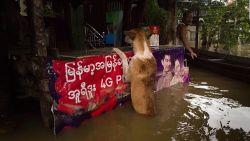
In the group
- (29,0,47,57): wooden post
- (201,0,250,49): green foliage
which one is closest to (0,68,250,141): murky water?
(29,0,47,57): wooden post

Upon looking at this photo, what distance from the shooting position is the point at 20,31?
598cm

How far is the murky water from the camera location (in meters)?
5.19

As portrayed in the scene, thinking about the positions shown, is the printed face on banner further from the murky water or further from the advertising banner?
the advertising banner

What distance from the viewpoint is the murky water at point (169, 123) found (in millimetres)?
5192

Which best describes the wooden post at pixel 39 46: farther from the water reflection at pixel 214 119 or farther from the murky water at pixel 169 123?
the water reflection at pixel 214 119

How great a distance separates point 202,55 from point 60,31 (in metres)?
6.83

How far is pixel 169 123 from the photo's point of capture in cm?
596

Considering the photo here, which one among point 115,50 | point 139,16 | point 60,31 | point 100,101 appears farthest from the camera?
point 139,16

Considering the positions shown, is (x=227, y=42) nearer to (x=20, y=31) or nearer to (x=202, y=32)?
(x=202, y=32)

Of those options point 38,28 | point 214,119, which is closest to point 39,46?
point 38,28

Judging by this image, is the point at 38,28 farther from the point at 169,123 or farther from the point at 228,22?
the point at 228,22

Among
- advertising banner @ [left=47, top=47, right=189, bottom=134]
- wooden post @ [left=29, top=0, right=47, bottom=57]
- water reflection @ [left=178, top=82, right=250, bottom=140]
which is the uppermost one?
wooden post @ [left=29, top=0, right=47, bottom=57]

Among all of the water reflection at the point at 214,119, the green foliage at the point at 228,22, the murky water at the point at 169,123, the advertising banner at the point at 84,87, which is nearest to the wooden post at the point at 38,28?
the advertising banner at the point at 84,87

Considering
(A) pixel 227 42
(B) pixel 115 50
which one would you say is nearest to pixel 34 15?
(B) pixel 115 50
